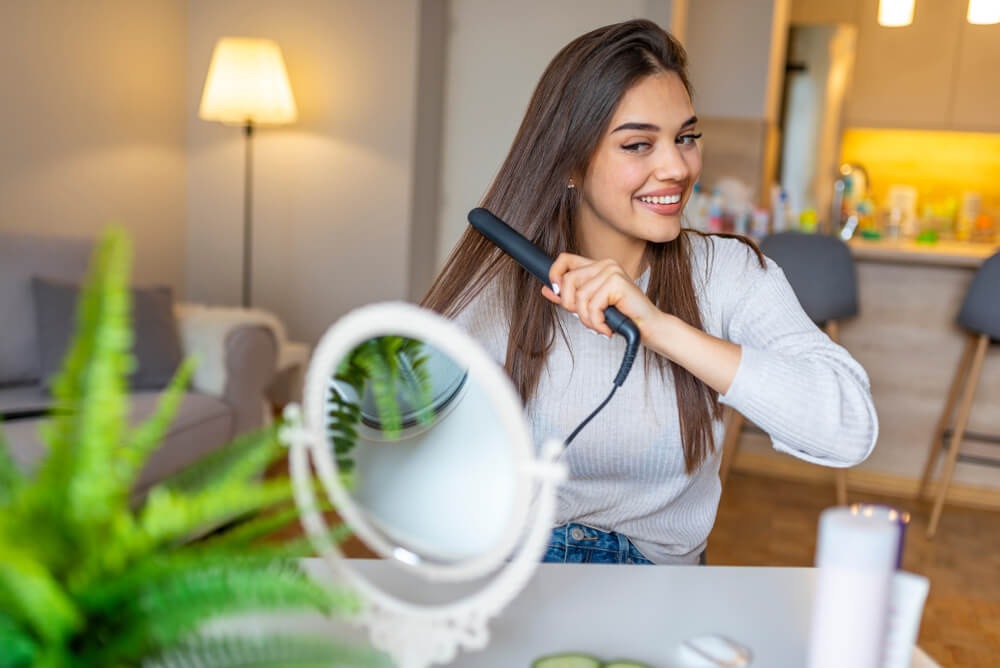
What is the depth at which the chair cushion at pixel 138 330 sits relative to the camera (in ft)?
8.46

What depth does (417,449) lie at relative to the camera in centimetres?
75

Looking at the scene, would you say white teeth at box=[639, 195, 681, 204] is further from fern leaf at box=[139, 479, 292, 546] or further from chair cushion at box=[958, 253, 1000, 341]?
chair cushion at box=[958, 253, 1000, 341]

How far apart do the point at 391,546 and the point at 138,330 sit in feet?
7.15

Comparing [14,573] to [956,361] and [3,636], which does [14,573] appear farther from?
[956,361]

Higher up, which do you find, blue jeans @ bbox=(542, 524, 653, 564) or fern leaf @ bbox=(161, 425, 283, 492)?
fern leaf @ bbox=(161, 425, 283, 492)

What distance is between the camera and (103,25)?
11.7ft

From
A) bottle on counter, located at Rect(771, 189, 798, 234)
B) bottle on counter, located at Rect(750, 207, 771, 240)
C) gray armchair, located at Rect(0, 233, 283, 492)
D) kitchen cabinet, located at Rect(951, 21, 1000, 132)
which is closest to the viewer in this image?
gray armchair, located at Rect(0, 233, 283, 492)

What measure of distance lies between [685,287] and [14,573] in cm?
99

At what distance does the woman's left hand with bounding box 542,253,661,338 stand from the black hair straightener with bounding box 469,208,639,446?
0.01 meters

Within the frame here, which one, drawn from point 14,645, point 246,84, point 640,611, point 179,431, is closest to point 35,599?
point 14,645

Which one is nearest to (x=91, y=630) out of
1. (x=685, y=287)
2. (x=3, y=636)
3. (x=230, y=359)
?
(x=3, y=636)

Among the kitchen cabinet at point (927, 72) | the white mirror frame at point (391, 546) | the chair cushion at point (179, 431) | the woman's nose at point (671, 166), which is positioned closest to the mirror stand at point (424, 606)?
the white mirror frame at point (391, 546)

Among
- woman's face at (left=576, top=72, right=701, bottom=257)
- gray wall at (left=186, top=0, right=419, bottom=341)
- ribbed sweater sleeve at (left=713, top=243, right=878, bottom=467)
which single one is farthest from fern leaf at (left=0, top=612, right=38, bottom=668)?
gray wall at (left=186, top=0, right=419, bottom=341)

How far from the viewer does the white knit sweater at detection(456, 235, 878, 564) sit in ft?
3.96
